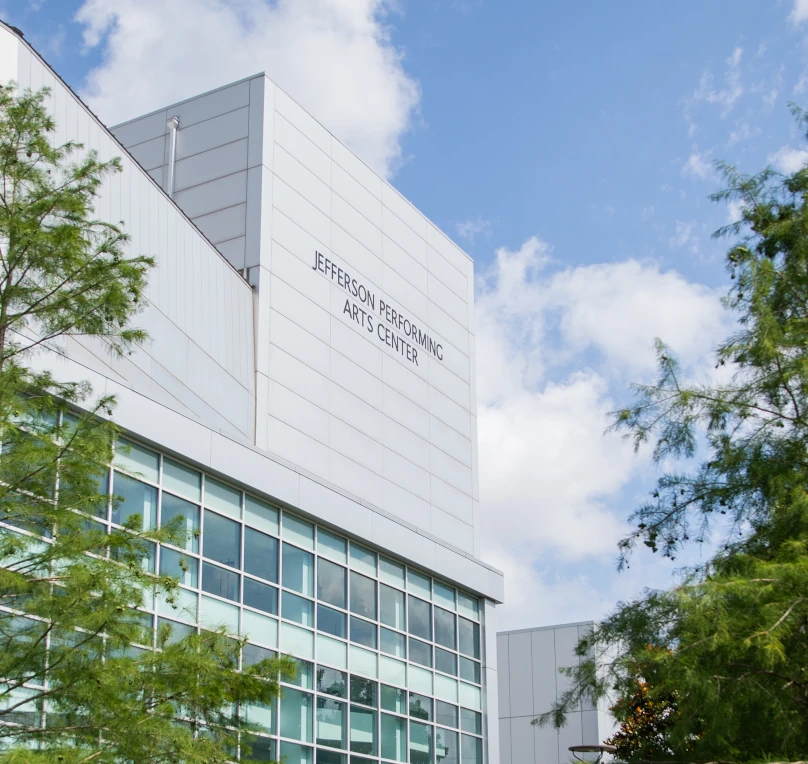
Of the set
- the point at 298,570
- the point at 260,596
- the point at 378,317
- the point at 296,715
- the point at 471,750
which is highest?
the point at 378,317

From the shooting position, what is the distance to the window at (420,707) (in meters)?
27.1

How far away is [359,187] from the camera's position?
1287 inches

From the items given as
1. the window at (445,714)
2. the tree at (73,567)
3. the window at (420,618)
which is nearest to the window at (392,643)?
the window at (420,618)

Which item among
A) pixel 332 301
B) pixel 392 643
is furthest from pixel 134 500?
pixel 332 301

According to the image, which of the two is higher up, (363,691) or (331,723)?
(363,691)

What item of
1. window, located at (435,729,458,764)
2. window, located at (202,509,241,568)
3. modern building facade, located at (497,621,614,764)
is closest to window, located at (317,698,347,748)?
window, located at (202,509,241,568)

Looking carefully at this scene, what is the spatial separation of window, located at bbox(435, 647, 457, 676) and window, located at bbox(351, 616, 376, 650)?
2.80 m

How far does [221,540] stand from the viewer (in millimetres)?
22562

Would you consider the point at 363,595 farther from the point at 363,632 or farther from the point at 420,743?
the point at 420,743

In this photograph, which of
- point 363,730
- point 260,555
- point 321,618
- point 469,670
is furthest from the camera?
point 469,670

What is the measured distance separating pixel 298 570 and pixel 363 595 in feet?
8.00

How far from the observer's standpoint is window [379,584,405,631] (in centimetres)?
2698

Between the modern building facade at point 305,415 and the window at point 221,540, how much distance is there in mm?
41

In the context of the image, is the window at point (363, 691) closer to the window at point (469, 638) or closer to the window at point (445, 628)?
the window at point (445, 628)
